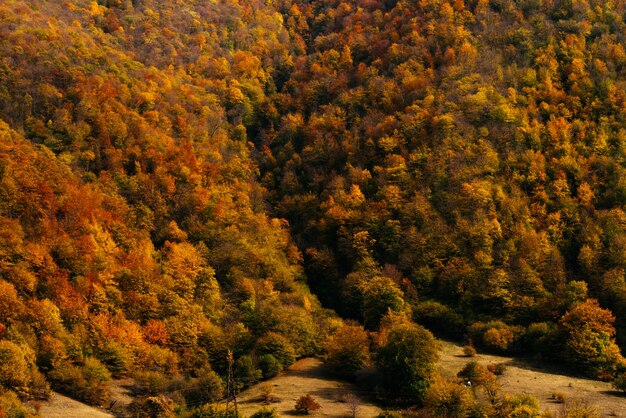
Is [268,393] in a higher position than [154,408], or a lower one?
higher

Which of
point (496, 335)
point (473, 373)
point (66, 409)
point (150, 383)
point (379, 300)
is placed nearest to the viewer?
point (66, 409)

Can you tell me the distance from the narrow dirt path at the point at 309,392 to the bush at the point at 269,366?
33.3 inches

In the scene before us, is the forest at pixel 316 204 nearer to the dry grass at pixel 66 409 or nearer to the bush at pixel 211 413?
the bush at pixel 211 413

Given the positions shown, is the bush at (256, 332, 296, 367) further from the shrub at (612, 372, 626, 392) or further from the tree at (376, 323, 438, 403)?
the shrub at (612, 372, 626, 392)

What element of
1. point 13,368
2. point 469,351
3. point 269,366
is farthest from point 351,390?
point 13,368

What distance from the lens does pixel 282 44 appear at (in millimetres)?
170625

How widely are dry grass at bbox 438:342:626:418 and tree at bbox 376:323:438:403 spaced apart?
Answer: 226 inches

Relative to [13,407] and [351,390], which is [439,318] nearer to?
[351,390]

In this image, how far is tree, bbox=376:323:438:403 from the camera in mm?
64562

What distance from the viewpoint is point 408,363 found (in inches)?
2576

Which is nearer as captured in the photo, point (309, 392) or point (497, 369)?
point (309, 392)

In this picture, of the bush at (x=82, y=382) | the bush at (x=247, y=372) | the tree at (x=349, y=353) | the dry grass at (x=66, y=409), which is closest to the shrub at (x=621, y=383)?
the tree at (x=349, y=353)

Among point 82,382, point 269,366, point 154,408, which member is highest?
point 269,366

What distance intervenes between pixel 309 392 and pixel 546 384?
2432 cm
